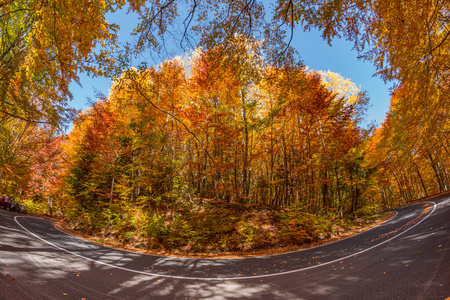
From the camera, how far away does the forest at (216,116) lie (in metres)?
3.04

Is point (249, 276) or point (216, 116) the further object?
point (216, 116)

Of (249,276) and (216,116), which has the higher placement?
(216,116)

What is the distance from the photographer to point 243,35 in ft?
11.7

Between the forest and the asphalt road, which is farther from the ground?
the forest

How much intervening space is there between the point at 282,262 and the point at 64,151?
2133 cm

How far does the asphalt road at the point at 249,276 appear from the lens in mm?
3357

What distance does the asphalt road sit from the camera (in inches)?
132

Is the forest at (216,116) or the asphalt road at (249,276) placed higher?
the forest at (216,116)

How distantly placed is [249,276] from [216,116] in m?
7.55

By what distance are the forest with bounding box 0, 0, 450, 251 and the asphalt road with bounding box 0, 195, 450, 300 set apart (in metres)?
2.35

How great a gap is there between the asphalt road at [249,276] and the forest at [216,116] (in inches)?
92.6

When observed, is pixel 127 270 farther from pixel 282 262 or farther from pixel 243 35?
pixel 243 35

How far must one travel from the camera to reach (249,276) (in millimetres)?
5047

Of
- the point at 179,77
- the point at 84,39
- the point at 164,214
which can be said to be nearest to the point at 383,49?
the point at 84,39
